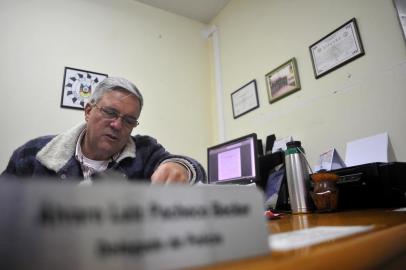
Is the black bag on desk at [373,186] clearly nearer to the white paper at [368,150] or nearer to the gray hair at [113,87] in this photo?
the white paper at [368,150]

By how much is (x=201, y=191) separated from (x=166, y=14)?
274cm

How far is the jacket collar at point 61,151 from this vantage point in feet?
3.31

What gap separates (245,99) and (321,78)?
0.70 m

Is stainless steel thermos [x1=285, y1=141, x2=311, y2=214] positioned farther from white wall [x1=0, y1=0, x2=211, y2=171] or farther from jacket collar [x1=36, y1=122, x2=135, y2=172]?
white wall [x1=0, y1=0, x2=211, y2=171]

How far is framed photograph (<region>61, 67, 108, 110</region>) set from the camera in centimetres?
186

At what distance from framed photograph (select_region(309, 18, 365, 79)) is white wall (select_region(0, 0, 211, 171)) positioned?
1182mm

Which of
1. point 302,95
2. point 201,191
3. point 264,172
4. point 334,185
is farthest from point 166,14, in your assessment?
point 201,191

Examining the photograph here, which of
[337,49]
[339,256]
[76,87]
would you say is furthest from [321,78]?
[76,87]

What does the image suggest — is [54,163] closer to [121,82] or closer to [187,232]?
[121,82]

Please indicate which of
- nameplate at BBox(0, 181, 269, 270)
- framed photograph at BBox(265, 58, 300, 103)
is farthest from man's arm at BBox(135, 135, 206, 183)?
framed photograph at BBox(265, 58, 300, 103)

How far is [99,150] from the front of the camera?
109 cm

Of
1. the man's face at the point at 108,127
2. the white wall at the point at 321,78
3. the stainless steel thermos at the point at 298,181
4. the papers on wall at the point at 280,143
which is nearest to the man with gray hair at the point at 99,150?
the man's face at the point at 108,127

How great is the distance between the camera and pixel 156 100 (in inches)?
89.9

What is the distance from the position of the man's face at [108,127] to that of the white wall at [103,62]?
84 cm
